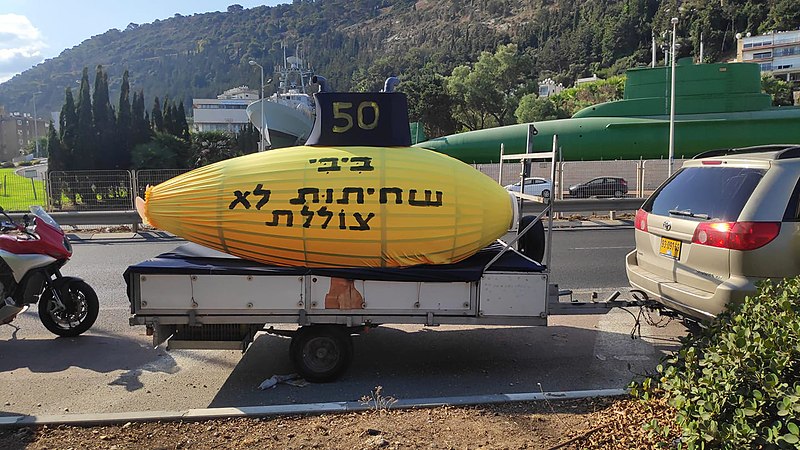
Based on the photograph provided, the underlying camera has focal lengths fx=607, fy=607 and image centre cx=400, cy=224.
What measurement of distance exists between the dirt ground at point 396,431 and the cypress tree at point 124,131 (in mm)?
30711

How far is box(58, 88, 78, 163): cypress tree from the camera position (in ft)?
99.7

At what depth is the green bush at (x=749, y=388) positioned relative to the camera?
264 cm

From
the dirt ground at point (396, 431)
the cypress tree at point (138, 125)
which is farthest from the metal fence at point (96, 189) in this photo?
the dirt ground at point (396, 431)

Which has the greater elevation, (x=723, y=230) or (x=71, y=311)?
(x=723, y=230)

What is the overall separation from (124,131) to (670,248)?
32.0 meters

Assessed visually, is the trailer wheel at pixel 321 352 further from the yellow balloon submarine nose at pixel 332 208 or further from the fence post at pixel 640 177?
the fence post at pixel 640 177

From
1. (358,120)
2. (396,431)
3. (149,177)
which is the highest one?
(358,120)

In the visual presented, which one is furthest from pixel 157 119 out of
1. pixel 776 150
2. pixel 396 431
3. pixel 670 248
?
pixel 396 431

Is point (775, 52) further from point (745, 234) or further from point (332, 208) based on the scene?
point (332, 208)

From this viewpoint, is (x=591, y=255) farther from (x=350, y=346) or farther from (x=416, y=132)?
(x=416, y=132)

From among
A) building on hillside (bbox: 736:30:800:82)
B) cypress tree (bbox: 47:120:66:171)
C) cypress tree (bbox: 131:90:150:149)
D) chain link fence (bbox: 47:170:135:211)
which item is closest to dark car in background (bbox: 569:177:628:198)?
chain link fence (bbox: 47:170:135:211)

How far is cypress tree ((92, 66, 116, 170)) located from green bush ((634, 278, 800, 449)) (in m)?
32.9

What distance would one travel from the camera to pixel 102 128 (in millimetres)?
31281

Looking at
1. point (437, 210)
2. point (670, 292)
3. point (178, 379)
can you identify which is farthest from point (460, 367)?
point (178, 379)
